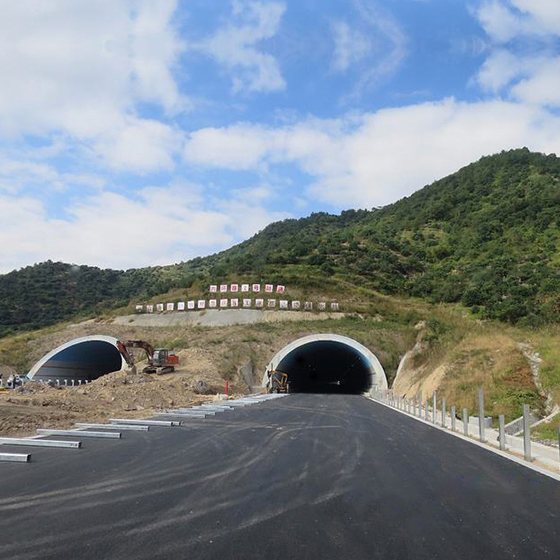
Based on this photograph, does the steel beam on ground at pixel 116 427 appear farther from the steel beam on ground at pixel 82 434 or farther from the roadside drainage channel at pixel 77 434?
the steel beam on ground at pixel 82 434

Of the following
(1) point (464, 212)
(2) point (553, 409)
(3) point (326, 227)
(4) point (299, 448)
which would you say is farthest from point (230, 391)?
(3) point (326, 227)

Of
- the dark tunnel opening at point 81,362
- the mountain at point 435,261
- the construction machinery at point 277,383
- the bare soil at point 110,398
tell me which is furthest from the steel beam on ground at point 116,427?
the mountain at point 435,261

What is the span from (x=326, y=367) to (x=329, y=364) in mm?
2047

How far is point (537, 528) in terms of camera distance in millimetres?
5258

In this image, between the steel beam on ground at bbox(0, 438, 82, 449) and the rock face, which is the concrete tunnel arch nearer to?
the rock face

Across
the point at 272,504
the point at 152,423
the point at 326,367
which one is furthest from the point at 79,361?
the point at 272,504

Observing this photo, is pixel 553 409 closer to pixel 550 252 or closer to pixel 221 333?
pixel 221 333

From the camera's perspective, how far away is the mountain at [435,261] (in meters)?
59.9

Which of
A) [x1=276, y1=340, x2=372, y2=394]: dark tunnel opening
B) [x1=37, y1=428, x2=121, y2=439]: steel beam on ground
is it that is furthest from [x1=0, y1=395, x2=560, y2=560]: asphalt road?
[x1=276, y1=340, x2=372, y2=394]: dark tunnel opening

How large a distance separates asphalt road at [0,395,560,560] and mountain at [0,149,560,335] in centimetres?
3528

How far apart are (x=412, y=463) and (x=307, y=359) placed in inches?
1647

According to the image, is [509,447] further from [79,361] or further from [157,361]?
[79,361]

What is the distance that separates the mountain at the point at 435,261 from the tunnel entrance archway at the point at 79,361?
18941 mm

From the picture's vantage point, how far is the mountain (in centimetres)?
5994
